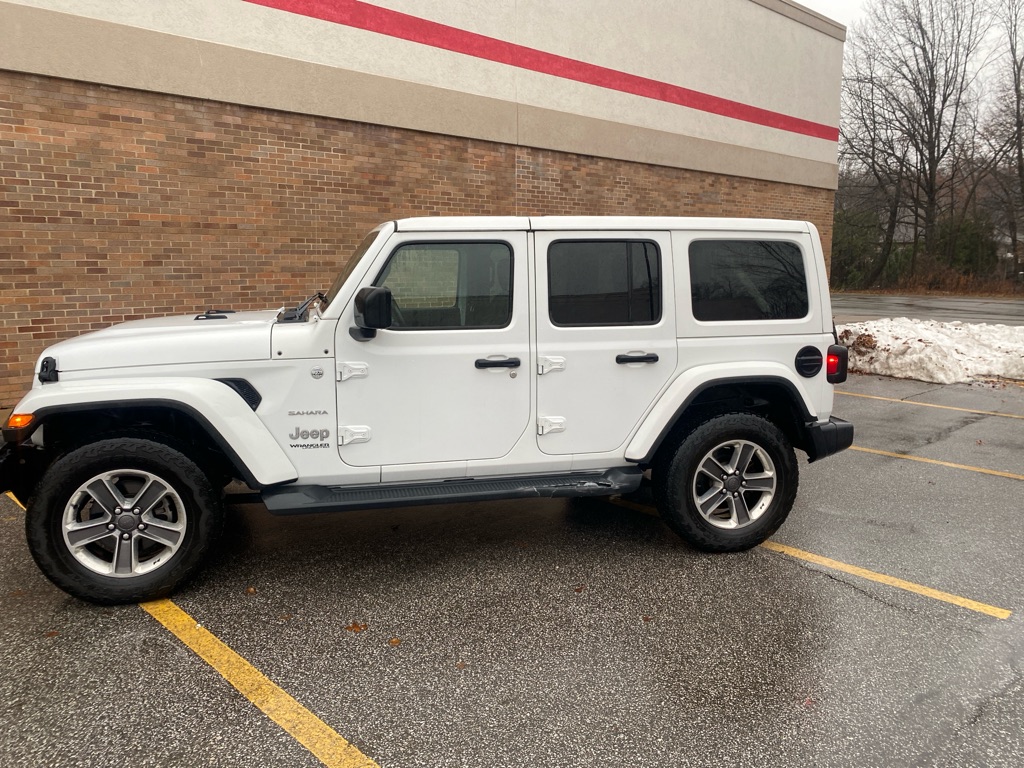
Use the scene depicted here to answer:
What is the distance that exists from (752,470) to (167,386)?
339cm

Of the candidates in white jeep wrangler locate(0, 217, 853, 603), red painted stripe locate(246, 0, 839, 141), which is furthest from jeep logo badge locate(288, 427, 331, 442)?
red painted stripe locate(246, 0, 839, 141)

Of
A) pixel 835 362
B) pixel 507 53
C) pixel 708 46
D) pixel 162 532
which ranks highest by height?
pixel 708 46

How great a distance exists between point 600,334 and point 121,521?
271cm

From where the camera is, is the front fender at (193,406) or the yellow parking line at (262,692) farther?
the front fender at (193,406)

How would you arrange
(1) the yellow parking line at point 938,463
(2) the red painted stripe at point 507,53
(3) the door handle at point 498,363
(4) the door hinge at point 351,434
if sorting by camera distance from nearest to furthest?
(4) the door hinge at point 351,434
(3) the door handle at point 498,363
(1) the yellow parking line at point 938,463
(2) the red painted stripe at point 507,53

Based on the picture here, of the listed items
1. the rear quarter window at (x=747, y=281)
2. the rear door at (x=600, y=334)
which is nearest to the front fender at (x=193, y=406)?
the rear door at (x=600, y=334)

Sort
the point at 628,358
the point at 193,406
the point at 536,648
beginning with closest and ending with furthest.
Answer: the point at 536,648 < the point at 193,406 < the point at 628,358

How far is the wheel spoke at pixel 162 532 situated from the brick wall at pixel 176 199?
5.01m

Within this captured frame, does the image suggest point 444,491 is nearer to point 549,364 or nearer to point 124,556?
point 549,364

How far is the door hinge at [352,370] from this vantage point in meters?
3.67

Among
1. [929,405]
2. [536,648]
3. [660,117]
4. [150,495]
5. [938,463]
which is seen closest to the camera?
[536,648]

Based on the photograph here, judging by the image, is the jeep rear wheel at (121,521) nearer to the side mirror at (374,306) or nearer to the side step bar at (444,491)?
the side step bar at (444,491)

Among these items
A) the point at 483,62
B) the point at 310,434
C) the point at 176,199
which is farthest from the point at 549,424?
the point at 483,62

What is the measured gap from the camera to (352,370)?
368 cm
